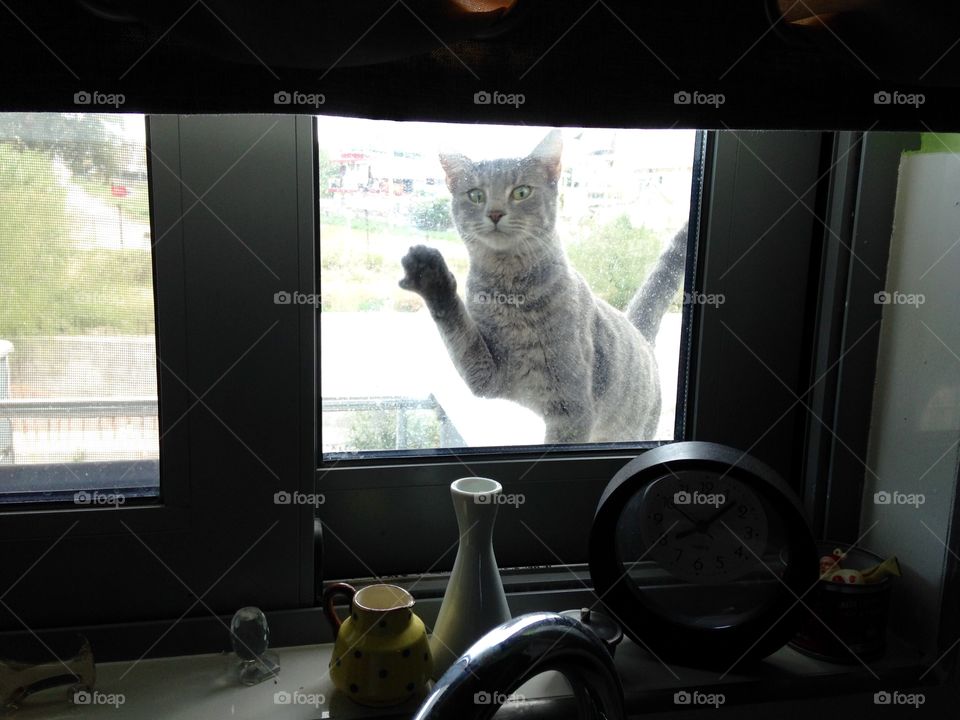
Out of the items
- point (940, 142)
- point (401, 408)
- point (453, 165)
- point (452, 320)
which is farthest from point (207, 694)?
point (940, 142)

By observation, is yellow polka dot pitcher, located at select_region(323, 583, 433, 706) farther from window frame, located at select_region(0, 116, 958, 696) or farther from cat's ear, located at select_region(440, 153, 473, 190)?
cat's ear, located at select_region(440, 153, 473, 190)

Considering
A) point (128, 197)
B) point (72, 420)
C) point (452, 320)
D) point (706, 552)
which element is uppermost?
point (128, 197)

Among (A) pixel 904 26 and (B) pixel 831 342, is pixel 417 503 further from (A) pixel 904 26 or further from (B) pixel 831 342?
(A) pixel 904 26

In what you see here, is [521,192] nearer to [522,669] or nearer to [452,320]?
[452,320]

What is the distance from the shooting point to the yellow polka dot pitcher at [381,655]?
24.8 inches

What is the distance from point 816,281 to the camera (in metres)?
0.85

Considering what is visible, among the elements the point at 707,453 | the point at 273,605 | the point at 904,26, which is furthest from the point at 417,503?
the point at 904,26

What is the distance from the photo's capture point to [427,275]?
79 cm

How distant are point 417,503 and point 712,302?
→ 0.40 m

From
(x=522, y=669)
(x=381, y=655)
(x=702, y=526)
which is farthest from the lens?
(x=702, y=526)

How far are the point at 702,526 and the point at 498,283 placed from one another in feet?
1.10

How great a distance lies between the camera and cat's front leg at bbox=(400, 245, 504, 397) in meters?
0.79

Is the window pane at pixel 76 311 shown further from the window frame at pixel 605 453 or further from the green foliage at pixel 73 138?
the window frame at pixel 605 453

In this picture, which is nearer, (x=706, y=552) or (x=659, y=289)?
(x=706, y=552)
